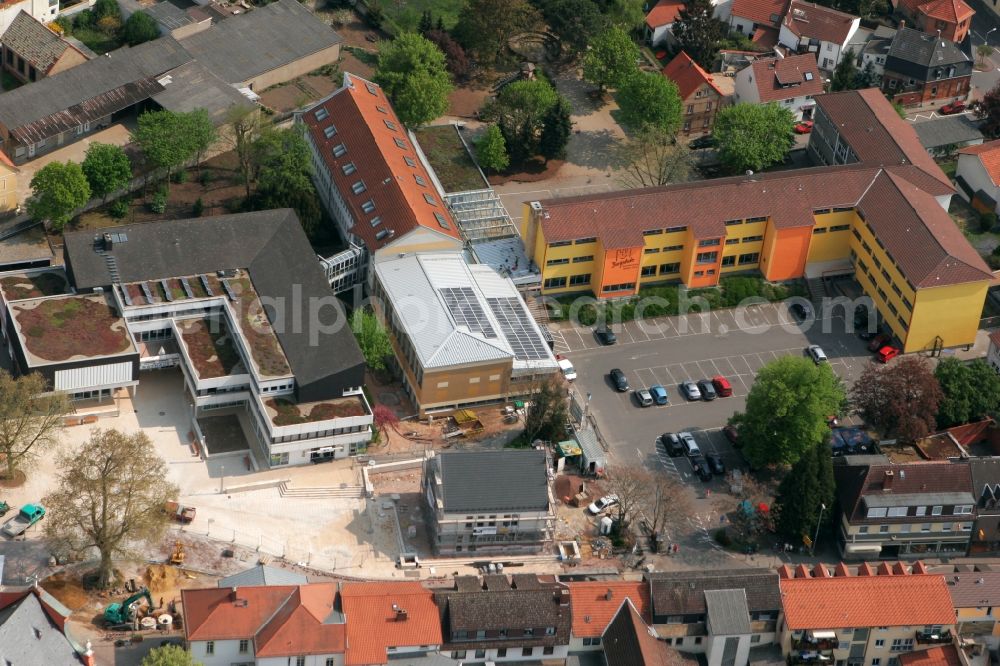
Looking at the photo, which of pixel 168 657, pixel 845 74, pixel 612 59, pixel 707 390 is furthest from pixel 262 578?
pixel 845 74

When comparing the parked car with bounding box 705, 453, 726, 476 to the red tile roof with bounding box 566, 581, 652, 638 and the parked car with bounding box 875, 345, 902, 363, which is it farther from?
the parked car with bounding box 875, 345, 902, 363

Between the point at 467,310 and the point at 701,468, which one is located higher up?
the point at 467,310

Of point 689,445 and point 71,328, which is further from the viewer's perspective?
point 689,445

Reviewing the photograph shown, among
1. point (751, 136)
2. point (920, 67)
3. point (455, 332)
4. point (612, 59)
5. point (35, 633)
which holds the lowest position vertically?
point (35, 633)

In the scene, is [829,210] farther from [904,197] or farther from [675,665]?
[675,665]

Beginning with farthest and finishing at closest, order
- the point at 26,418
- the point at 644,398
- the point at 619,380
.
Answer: the point at 619,380 → the point at 644,398 → the point at 26,418

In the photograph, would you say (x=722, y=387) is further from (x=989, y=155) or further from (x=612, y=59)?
(x=612, y=59)
